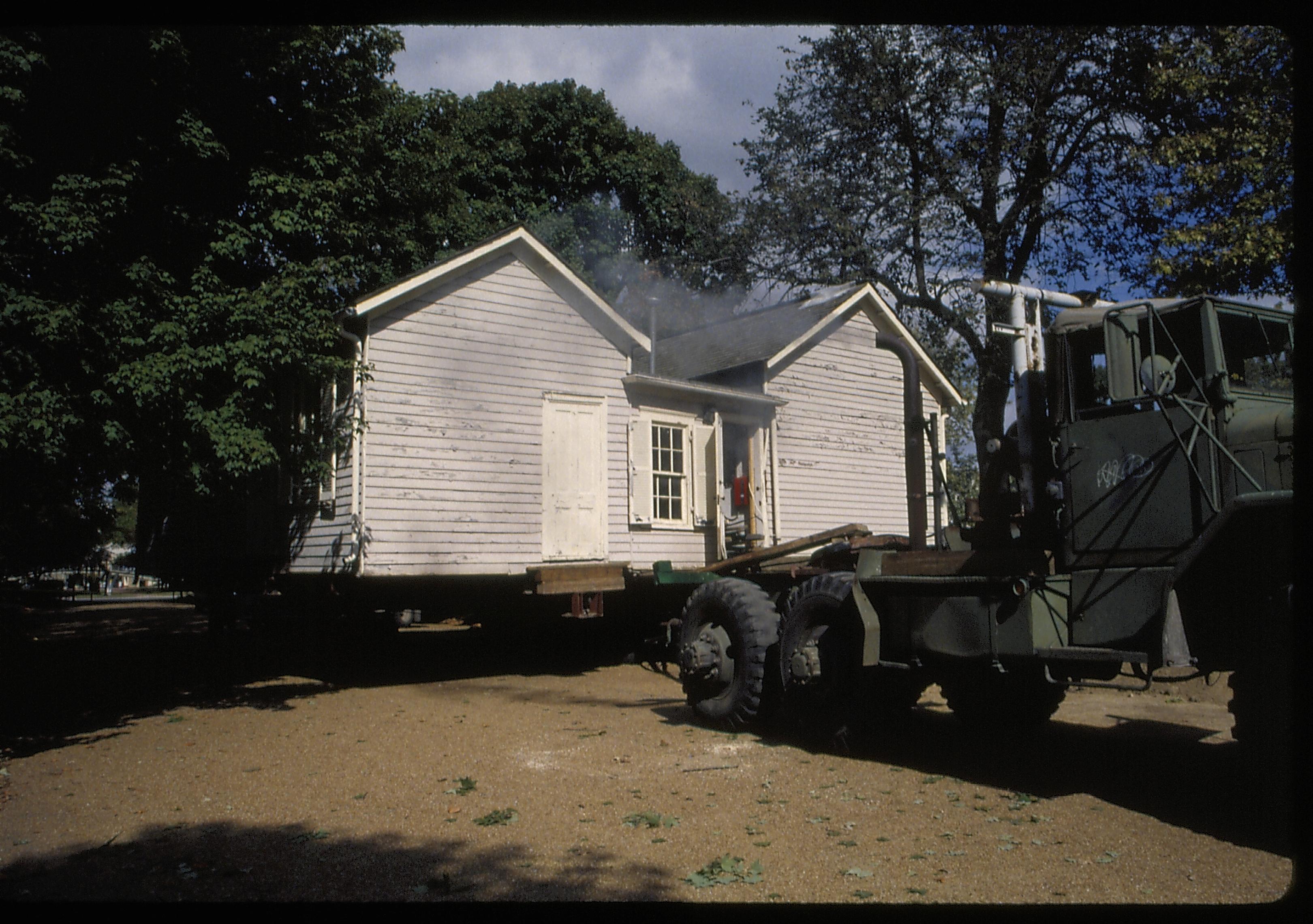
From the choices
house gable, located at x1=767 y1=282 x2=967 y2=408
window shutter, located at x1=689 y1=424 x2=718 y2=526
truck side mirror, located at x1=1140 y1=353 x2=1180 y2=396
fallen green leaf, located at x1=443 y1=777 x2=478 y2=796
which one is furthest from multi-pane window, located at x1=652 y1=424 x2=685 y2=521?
truck side mirror, located at x1=1140 y1=353 x2=1180 y2=396

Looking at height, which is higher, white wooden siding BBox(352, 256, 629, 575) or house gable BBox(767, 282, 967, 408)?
house gable BBox(767, 282, 967, 408)

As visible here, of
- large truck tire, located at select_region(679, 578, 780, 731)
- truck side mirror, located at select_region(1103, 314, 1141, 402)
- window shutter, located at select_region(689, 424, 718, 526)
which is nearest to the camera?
truck side mirror, located at select_region(1103, 314, 1141, 402)

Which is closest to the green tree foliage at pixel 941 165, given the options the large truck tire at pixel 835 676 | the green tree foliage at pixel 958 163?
the green tree foliage at pixel 958 163

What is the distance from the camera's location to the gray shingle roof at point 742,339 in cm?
1838

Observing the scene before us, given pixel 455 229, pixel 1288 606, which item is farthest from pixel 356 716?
pixel 455 229

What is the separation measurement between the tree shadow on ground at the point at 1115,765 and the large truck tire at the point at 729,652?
0.40 m

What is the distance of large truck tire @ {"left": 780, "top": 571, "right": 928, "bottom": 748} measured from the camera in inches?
323

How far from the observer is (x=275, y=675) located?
14625 millimetres

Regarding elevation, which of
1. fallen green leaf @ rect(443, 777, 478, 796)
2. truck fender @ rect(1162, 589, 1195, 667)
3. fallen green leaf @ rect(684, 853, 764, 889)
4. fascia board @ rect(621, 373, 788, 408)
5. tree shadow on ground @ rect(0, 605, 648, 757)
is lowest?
tree shadow on ground @ rect(0, 605, 648, 757)

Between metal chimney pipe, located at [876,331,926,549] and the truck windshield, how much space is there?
9.43 ft

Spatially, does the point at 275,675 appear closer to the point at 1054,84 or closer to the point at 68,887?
the point at 68,887

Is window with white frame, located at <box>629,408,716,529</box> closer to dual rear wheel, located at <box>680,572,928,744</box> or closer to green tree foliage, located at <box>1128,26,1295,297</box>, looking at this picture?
dual rear wheel, located at <box>680,572,928,744</box>

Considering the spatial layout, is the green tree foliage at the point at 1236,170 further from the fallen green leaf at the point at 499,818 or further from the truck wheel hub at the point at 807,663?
the fallen green leaf at the point at 499,818

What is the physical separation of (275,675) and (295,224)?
23.5 feet
